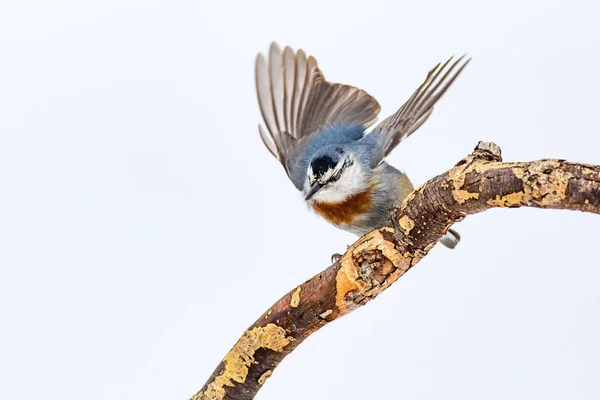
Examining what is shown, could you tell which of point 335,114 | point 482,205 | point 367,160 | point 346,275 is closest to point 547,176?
point 482,205

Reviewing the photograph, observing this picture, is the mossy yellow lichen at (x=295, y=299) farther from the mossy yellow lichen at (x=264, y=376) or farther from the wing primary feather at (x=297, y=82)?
the wing primary feather at (x=297, y=82)

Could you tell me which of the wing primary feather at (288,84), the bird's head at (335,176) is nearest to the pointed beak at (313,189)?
the bird's head at (335,176)

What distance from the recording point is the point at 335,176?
2045 mm

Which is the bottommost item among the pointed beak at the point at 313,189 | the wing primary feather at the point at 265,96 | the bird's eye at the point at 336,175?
the pointed beak at the point at 313,189

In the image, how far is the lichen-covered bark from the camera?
1.45 m

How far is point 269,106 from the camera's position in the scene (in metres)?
2.40

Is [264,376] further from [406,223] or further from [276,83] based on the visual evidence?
[276,83]

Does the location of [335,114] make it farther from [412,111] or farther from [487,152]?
[487,152]

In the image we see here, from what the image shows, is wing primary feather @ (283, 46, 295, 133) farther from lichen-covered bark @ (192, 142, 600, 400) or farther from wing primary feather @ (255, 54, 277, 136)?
lichen-covered bark @ (192, 142, 600, 400)

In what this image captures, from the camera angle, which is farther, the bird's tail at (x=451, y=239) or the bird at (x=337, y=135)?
the bird's tail at (x=451, y=239)

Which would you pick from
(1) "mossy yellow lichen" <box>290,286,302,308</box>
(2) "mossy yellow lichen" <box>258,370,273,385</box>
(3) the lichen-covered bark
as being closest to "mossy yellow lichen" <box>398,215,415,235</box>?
(3) the lichen-covered bark

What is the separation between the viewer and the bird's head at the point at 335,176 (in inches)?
80.4

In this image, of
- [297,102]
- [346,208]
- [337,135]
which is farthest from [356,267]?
[297,102]

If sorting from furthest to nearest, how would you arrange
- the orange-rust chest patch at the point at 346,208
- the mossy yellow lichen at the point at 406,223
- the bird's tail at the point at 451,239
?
the bird's tail at the point at 451,239
the orange-rust chest patch at the point at 346,208
the mossy yellow lichen at the point at 406,223
